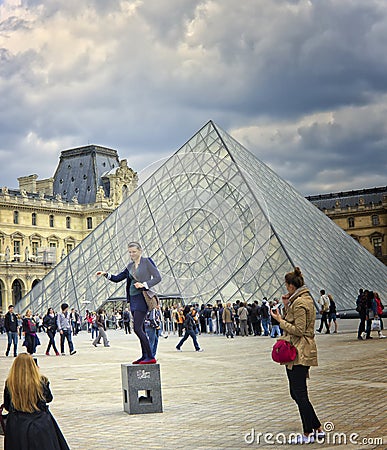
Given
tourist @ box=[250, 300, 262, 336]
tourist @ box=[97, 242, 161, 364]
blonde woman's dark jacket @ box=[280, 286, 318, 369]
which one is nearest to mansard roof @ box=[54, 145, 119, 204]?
tourist @ box=[250, 300, 262, 336]

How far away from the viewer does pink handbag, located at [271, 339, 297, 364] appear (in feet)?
22.0

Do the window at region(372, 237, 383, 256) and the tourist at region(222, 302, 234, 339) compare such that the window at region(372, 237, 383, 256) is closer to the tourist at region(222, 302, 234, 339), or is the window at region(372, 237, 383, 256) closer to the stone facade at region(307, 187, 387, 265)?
the stone facade at region(307, 187, 387, 265)

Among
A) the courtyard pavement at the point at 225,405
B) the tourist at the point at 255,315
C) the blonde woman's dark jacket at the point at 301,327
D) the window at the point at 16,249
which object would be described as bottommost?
the courtyard pavement at the point at 225,405

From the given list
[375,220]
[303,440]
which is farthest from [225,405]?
[375,220]

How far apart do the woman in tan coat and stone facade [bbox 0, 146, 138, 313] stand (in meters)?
61.7

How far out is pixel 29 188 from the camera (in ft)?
289

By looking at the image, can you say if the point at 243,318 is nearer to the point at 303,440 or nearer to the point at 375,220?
the point at 303,440

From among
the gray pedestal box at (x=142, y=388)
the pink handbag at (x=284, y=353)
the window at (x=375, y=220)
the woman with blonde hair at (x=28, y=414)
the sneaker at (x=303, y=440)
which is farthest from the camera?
the window at (x=375, y=220)

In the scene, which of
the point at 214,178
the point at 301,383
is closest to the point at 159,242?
the point at 214,178

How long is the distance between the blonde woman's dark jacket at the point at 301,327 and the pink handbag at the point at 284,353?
0.05 m

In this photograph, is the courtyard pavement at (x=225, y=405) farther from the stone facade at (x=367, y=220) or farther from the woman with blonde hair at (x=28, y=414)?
the stone facade at (x=367, y=220)

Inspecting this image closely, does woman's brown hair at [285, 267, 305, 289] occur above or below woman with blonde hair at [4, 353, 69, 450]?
above

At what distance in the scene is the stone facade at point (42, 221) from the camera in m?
72.1

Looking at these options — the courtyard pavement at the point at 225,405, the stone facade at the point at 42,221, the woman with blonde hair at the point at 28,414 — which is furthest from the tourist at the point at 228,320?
the stone facade at the point at 42,221
